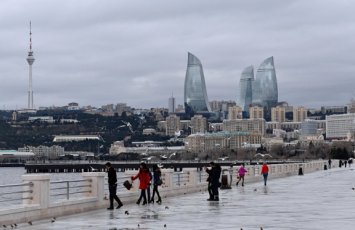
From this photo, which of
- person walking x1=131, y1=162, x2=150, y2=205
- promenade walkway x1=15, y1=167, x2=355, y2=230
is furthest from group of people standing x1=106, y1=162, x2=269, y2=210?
promenade walkway x1=15, y1=167, x2=355, y2=230

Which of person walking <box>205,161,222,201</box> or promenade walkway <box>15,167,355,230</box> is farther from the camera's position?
person walking <box>205,161,222,201</box>

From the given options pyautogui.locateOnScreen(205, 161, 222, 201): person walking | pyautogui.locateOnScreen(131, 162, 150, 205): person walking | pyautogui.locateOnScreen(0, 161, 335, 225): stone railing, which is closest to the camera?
pyautogui.locateOnScreen(0, 161, 335, 225): stone railing

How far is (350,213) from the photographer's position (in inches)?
1069

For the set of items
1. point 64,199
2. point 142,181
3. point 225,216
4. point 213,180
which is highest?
point 142,181

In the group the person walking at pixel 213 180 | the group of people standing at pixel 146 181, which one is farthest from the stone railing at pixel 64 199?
the person walking at pixel 213 180

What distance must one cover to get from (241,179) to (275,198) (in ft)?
56.0

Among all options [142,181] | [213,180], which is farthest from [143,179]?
[213,180]

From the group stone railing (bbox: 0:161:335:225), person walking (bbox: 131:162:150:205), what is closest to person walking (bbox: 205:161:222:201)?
stone railing (bbox: 0:161:335:225)

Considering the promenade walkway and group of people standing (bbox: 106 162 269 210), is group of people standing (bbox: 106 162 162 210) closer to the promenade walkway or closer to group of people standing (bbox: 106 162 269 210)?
group of people standing (bbox: 106 162 269 210)

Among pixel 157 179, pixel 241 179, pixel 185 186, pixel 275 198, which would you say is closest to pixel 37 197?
pixel 157 179

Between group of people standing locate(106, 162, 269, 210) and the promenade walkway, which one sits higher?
group of people standing locate(106, 162, 269, 210)

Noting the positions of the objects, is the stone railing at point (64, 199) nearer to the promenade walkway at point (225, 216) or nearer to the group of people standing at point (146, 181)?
the promenade walkway at point (225, 216)

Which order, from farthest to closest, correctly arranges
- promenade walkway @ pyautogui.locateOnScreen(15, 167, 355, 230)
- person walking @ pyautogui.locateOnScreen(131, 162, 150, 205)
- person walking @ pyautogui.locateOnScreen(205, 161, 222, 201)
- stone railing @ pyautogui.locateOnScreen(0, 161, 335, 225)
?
person walking @ pyautogui.locateOnScreen(205, 161, 222, 201)
person walking @ pyautogui.locateOnScreen(131, 162, 150, 205)
stone railing @ pyautogui.locateOnScreen(0, 161, 335, 225)
promenade walkway @ pyautogui.locateOnScreen(15, 167, 355, 230)

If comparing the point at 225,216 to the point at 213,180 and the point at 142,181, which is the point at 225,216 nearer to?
the point at 142,181
